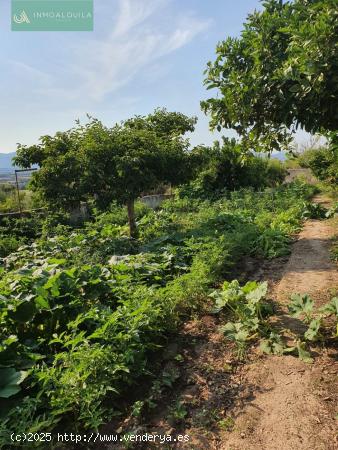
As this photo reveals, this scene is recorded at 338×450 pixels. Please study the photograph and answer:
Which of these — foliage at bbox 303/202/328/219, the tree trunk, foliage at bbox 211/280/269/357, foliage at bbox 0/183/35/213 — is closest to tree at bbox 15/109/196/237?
the tree trunk

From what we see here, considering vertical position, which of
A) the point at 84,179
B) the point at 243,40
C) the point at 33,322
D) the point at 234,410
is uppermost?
the point at 243,40

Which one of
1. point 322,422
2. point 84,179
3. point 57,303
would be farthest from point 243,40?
point 84,179

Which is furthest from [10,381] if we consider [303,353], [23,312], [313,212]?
[313,212]

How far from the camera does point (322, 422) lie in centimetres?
240

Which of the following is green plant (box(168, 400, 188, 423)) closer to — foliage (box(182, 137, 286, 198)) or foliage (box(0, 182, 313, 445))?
foliage (box(0, 182, 313, 445))

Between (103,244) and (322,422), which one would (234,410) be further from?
(103,244)

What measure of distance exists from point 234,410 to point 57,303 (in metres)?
1.88

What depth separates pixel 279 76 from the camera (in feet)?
9.04

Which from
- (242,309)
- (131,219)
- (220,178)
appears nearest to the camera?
(242,309)

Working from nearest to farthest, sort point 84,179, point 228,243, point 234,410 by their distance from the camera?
point 234,410 → point 228,243 → point 84,179

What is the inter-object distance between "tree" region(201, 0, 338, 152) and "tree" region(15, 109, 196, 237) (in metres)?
4.25

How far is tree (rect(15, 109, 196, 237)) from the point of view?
7.91 m

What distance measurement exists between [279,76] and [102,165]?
18.9 feet

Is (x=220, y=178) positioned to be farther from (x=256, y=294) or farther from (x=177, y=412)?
(x=177, y=412)
